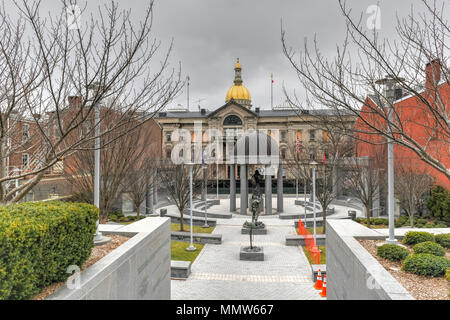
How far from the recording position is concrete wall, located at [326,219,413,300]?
4438 mm

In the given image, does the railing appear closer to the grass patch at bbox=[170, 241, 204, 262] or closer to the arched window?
the grass patch at bbox=[170, 241, 204, 262]

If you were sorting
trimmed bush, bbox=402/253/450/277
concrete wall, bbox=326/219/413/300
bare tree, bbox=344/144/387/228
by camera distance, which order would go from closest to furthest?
concrete wall, bbox=326/219/413/300 < trimmed bush, bbox=402/253/450/277 < bare tree, bbox=344/144/387/228

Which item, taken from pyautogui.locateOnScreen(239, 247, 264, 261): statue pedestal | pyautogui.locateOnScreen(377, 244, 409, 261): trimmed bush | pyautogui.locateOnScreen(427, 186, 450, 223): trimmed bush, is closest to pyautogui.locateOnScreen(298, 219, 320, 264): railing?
pyautogui.locateOnScreen(239, 247, 264, 261): statue pedestal

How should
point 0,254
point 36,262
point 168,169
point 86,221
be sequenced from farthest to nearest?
point 168,169, point 86,221, point 36,262, point 0,254

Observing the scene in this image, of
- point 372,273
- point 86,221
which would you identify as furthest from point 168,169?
point 372,273

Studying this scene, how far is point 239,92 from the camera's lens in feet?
231

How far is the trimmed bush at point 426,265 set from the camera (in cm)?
523

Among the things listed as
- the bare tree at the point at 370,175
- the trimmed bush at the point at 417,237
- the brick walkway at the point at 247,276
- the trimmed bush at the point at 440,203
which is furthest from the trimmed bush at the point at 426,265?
the trimmed bush at the point at 440,203

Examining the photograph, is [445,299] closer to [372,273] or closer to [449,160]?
[372,273]

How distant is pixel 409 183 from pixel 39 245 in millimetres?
20769

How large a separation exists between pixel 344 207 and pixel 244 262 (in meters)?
20.5

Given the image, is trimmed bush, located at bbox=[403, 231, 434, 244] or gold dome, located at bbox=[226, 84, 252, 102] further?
gold dome, located at bbox=[226, 84, 252, 102]

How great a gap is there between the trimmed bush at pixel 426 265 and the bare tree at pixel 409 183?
582 inches
